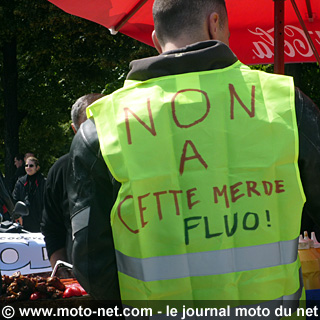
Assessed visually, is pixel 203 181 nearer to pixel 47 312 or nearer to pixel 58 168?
pixel 47 312

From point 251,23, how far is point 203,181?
11.7 ft

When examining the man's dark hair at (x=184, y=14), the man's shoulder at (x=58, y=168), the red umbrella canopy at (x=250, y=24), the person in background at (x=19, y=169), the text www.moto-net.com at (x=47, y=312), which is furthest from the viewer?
the person in background at (x=19, y=169)

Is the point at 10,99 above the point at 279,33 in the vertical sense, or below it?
below

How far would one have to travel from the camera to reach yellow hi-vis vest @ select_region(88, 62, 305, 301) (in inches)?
78.6

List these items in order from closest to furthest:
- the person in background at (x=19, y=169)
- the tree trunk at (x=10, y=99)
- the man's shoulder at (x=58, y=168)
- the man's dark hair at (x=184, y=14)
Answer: the man's dark hair at (x=184, y=14) → the man's shoulder at (x=58, y=168) → the person in background at (x=19, y=169) → the tree trunk at (x=10, y=99)

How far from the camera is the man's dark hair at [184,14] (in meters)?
2.12

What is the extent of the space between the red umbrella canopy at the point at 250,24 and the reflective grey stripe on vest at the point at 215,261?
305 cm

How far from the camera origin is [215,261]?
199 cm

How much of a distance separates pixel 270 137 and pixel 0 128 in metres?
20.9

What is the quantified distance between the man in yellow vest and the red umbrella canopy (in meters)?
2.81

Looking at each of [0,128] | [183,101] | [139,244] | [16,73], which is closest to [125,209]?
[139,244]

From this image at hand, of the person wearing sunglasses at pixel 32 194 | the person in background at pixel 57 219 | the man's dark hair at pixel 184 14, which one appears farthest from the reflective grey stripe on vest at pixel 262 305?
the person wearing sunglasses at pixel 32 194

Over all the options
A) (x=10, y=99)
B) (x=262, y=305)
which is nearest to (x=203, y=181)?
(x=262, y=305)

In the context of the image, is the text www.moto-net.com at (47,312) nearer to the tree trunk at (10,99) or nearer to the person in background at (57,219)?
the person in background at (57,219)
